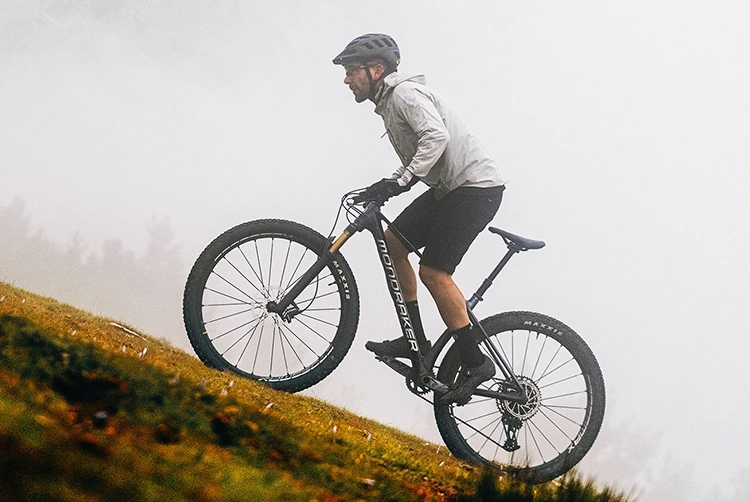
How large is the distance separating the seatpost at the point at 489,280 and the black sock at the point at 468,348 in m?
0.28

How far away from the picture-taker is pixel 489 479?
363cm

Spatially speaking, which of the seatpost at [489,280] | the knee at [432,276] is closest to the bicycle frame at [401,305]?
the seatpost at [489,280]

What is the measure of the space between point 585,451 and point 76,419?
4566 mm

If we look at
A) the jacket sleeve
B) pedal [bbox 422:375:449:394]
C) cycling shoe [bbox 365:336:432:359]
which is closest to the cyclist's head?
the jacket sleeve

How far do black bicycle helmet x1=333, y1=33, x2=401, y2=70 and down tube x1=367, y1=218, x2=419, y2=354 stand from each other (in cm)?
139

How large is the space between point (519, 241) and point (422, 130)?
130cm

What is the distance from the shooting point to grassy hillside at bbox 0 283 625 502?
251 cm

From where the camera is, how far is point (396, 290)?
597cm

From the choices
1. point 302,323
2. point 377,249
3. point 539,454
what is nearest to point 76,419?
point 302,323

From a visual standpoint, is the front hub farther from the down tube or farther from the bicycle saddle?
the bicycle saddle

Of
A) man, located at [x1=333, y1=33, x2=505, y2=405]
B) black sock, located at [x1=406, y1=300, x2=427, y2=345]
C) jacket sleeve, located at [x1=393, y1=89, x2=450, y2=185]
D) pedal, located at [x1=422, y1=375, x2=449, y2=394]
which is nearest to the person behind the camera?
jacket sleeve, located at [x1=393, y1=89, x2=450, y2=185]

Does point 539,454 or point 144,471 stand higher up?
point 539,454

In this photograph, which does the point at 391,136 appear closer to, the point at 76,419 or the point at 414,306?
the point at 414,306

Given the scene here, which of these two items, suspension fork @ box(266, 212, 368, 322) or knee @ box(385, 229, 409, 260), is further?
knee @ box(385, 229, 409, 260)
